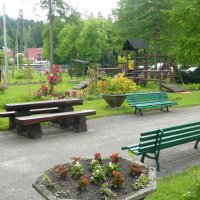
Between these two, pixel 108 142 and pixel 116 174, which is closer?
pixel 116 174

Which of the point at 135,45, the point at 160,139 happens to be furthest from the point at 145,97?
the point at 135,45

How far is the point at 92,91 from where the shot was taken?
19.0 m

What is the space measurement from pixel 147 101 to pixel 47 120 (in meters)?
5.56

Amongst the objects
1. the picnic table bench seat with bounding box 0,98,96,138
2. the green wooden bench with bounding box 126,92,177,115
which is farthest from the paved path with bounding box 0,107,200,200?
the green wooden bench with bounding box 126,92,177,115

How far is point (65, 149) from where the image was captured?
27.4 feet

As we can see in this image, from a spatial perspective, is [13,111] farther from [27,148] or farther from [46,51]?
[46,51]

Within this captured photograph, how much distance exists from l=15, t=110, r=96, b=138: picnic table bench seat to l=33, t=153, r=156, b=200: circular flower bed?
446 centimetres

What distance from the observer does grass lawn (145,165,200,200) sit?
5.21 meters

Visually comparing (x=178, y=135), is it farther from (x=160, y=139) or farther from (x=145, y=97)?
(x=145, y=97)

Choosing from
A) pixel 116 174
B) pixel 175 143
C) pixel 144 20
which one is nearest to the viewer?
pixel 116 174

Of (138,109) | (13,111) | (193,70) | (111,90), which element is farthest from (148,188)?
(193,70)

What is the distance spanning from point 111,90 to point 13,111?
514cm

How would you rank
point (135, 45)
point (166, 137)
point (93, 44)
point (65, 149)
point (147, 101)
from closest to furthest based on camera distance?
point (166, 137) → point (65, 149) → point (147, 101) → point (135, 45) → point (93, 44)

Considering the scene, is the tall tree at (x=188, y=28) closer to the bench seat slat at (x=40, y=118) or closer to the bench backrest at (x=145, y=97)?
the bench backrest at (x=145, y=97)
